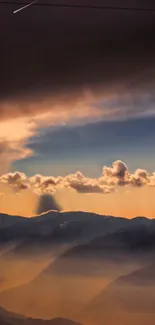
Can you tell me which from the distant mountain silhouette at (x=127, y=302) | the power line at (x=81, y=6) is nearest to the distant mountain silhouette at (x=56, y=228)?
the distant mountain silhouette at (x=127, y=302)

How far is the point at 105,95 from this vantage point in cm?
125

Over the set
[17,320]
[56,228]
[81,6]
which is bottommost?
[17,320]

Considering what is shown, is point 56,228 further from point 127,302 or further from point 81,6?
point 81,6

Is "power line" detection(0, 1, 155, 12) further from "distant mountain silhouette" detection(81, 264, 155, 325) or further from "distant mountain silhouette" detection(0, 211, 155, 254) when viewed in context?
"distant mountain silhouette" detection(81, 264, 155, 325)

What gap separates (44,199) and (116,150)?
0.79 feet

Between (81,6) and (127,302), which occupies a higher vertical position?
(81,6)

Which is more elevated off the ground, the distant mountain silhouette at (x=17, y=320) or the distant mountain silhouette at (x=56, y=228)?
→ the distant mountain silhouette at (x=56, y=228)

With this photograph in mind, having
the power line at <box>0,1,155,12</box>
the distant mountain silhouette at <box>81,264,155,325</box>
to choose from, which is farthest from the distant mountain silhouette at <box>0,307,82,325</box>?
the power line at <box>0,1,155,12</box>

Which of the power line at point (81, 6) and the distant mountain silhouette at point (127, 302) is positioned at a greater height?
the power line at point (81, 6)

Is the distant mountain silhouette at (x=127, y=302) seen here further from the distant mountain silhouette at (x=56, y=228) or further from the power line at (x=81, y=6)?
the power line at (x=81, y=6)

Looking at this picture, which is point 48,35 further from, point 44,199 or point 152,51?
point 44,199

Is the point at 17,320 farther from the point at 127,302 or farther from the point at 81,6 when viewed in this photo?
the point at 81,6

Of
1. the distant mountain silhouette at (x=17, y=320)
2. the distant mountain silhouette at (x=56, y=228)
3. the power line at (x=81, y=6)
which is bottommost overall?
the distant mountain silhouette at (x=17, y=320)

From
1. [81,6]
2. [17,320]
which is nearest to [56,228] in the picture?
[17,320]
